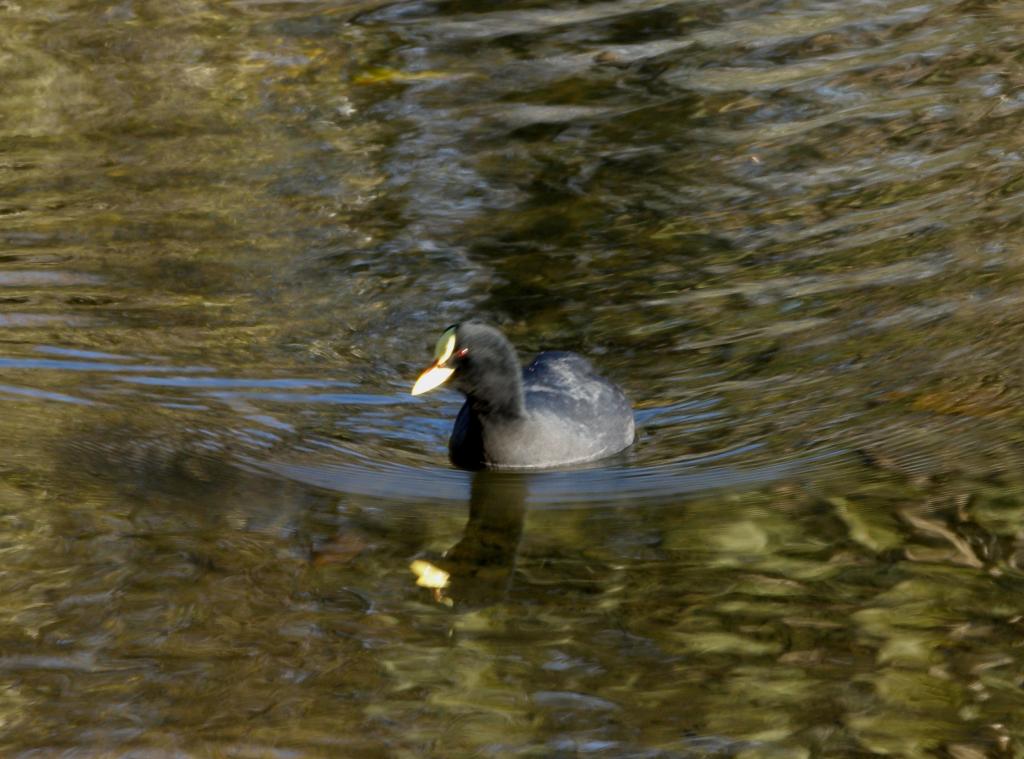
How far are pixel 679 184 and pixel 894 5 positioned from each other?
408cm

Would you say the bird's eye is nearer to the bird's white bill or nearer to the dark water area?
the bird's white bill

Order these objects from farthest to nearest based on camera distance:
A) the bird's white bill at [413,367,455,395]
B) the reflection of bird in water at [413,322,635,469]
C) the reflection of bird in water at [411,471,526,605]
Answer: the reflection of bird in water at [413,322,635,469] < the bird's white bill at [413,367,455,395] < the reflection of bird in water at [411,471,526,605]

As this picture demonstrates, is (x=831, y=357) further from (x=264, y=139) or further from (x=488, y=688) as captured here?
(x=264, y=139)

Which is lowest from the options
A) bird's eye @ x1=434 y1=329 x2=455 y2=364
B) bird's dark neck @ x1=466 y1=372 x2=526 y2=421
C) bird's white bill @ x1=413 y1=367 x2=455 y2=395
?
bird's dark neck @ x1=466 y1=372 x2=526 y2=421

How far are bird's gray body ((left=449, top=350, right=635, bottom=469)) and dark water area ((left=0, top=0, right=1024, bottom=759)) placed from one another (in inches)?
4.5

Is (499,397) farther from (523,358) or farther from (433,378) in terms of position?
(523,358)

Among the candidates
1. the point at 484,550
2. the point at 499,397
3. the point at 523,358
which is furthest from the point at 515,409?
the point at 523,358

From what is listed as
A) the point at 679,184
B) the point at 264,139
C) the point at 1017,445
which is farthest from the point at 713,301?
the point at 264,139

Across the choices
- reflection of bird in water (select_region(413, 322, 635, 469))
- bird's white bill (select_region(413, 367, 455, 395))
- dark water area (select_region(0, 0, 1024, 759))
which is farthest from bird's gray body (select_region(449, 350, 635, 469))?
bird's white bill (select_region(413, 367, 455, 395))

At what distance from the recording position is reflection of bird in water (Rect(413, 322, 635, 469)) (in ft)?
23.3

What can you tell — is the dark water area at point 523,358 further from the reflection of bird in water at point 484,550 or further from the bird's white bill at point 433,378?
the bird's white bill at point 433,378

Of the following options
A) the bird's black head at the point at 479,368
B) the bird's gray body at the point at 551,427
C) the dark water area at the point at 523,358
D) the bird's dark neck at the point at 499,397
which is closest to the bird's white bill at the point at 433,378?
the bird's black head at the point at 479,368

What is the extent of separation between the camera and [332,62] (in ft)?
Answer: 44.7

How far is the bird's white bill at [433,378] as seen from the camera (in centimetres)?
697
